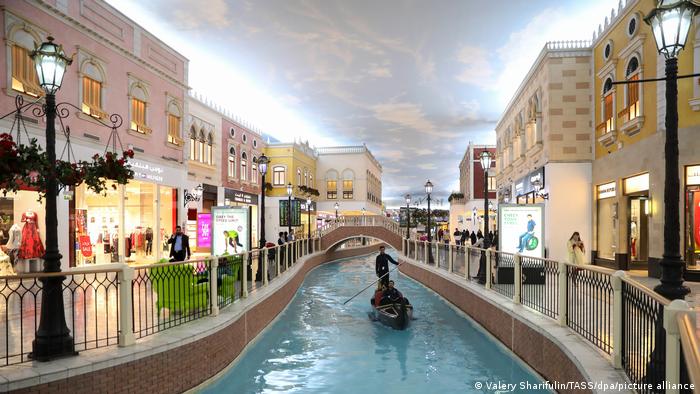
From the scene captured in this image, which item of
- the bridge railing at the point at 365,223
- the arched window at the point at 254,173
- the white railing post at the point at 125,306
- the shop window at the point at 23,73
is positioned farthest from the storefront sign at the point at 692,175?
the arched window at the point at 254,173

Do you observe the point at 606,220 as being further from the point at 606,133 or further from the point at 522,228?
the point at 522,228

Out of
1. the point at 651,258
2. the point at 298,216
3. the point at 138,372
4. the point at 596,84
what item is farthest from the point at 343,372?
the point at 298,216

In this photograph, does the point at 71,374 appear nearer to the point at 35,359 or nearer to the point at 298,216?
the point at 35,359

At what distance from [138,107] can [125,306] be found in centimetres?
1434

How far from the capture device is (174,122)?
70.7 feet

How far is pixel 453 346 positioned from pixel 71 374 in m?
7.41

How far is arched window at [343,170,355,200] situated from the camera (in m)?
52.4

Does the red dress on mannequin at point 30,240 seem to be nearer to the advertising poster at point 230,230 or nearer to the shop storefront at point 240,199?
the advertising poster at point 230,230

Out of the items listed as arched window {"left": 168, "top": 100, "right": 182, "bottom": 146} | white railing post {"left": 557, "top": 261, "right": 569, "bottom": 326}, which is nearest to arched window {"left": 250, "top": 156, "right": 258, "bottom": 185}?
arched window {"left": 168, "top": 100, "right": 182, "bottom": 146}

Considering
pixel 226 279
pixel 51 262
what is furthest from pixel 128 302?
pixel 226 279

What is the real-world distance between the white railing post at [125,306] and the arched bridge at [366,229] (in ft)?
94.3

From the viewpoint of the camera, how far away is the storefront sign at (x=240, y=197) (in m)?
30.2

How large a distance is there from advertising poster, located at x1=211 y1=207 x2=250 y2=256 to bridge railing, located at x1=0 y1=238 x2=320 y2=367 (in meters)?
1.73

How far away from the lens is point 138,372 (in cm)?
600
